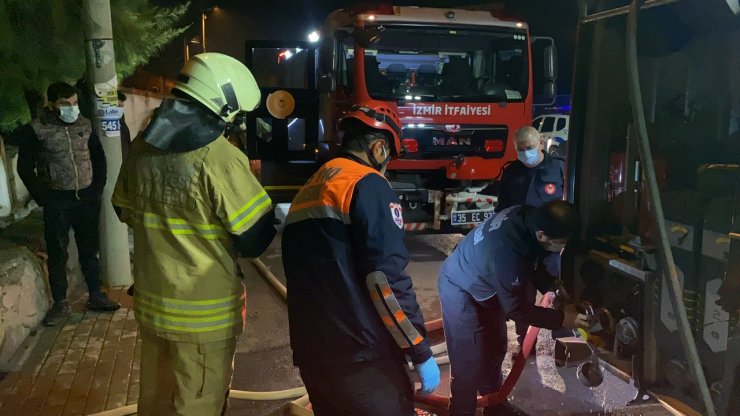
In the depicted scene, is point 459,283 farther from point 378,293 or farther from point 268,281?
point 268,281

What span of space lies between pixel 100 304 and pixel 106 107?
1697 mm

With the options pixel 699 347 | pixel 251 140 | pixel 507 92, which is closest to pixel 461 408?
pixel 699 347

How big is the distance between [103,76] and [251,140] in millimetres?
3385

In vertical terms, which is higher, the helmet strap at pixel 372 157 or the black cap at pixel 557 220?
the helmet strap at pixel 372 157

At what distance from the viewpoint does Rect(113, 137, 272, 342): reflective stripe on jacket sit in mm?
2250

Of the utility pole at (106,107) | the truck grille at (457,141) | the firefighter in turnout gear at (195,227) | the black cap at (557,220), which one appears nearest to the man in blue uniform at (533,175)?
the black cap at (557,220)

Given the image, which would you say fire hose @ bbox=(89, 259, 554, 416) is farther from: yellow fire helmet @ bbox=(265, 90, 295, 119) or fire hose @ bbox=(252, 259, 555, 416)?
yellow fire helmet @ bbox=(265, 90, 295, 119)

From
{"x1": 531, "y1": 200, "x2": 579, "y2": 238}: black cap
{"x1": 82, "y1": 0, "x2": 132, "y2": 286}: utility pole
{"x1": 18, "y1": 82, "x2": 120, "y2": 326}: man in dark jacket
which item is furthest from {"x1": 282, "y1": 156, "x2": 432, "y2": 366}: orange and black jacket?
{"x1": 82, "y1": 0, "x2": 132, "y2": 286}: utility pole

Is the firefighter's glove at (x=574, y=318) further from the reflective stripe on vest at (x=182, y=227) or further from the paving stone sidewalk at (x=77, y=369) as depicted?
the paving stone sidewalk at (x=77, y=369)

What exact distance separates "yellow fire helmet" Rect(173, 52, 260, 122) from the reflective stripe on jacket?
0.16m

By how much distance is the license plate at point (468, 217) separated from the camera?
7.04 metres

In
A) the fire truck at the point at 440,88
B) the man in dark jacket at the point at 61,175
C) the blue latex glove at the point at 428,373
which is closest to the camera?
the blue latex glove at the point at 428,373

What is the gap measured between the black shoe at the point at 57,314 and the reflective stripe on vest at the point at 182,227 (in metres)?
2.95

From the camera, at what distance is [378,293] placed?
6.92 feet
